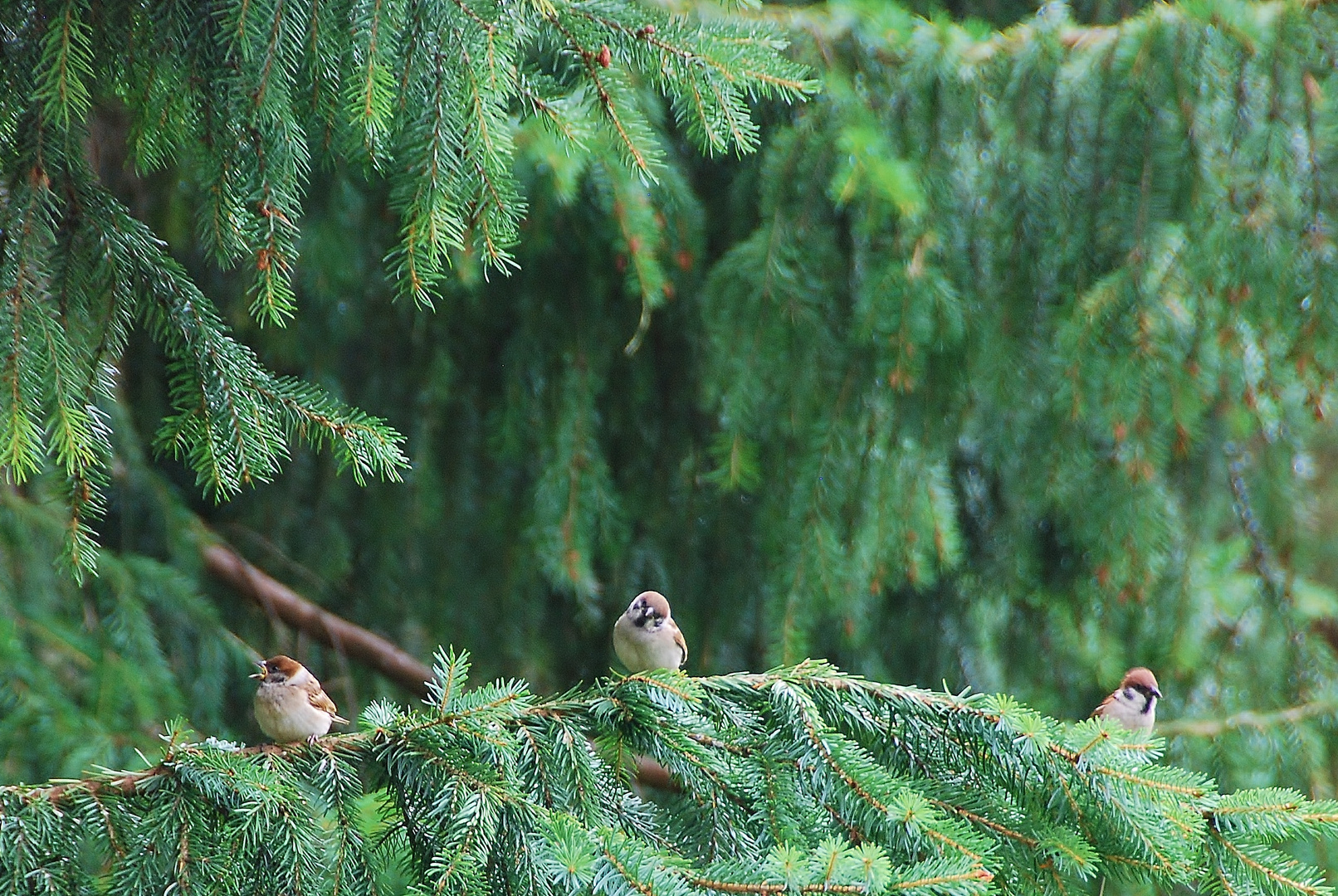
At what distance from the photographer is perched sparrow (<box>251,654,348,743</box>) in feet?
9.38

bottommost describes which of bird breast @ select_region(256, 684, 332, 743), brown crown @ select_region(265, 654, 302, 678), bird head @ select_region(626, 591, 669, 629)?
bird breast @ select_region(256, 684, 332, 743)

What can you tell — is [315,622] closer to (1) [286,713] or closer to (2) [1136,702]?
(1) [286,713]

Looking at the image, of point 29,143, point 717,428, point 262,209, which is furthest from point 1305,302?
point 29,143

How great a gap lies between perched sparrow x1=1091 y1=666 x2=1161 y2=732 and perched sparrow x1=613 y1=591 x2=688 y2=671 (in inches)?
44.4

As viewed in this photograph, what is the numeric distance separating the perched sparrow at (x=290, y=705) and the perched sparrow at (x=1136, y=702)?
6.38ft

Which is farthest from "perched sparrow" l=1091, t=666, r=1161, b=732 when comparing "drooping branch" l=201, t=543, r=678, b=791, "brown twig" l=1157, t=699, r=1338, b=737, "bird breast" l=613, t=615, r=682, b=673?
"drooping branch" l=201, t=543, r=678, b=791

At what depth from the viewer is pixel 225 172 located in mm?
1678

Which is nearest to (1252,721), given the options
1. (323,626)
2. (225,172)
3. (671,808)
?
Answer: (671,808)

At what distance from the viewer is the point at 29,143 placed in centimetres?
164

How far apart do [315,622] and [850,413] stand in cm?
199

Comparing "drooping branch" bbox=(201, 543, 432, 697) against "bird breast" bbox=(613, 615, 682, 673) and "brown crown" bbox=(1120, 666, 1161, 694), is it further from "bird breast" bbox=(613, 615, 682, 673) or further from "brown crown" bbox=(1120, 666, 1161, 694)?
"brown crown" bbox=(1120, 666, 1161, 694)

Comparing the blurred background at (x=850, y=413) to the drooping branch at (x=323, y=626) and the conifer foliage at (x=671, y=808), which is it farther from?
the conifer foliage at (x=671, y=808)

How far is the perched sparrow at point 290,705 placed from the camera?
9.38 ft

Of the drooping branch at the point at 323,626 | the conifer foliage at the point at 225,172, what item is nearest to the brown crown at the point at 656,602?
the drooping branch at the point at 323,626
